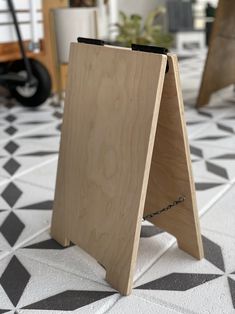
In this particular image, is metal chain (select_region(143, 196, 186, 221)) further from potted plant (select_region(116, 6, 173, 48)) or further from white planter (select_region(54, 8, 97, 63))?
potted plant (select_region(116, 6, 173, 48))

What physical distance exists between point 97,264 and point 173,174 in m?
0.37

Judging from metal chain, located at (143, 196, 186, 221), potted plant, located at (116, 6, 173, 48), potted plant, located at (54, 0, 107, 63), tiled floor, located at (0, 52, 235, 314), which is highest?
potted plant, located at (54, 0, 107, 63)

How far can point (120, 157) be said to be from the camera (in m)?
1.19

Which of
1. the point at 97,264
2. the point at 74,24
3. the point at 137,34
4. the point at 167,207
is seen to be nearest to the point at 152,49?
the point at 167,207

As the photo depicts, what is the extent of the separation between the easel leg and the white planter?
2107mm

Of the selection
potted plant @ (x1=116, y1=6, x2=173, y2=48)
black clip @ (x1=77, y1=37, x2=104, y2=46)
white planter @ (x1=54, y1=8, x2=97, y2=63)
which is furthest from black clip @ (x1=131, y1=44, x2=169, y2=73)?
potted plant @ (x1=116, y1=6, x2=173, y2=48)

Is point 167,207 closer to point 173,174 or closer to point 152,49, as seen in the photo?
point 173,174

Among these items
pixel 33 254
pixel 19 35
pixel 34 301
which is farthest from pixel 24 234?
pixel 19 35

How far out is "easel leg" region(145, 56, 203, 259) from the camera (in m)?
1.17

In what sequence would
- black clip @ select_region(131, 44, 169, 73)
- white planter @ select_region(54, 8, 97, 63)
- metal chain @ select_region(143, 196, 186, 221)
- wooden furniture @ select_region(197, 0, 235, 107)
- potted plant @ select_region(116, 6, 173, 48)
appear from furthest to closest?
1. potted plant @ select_region(116, 6, 173, 48)
2. white planter @ select_region(54, 8, 97, 63)
3. wooden furniture @ select_region(197, 0, 235, 107)
4. metal chain @ select_region(143, 196, 186, 221)
5. black clip @ select_region(131, 44, 169, 73)

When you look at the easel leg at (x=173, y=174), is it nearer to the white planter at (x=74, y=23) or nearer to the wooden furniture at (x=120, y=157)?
the wooden furniture at (x=120, y=157)

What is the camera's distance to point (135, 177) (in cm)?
115

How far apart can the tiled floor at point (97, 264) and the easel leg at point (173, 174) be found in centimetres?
9

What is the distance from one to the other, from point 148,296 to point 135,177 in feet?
1.10
